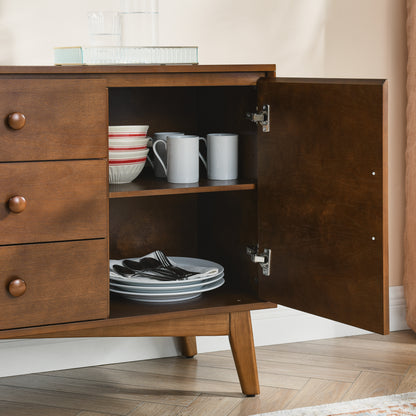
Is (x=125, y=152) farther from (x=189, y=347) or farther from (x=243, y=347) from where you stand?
(x=189, y=347)

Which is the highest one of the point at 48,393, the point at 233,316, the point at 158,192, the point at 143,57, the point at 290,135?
the point at 143,57

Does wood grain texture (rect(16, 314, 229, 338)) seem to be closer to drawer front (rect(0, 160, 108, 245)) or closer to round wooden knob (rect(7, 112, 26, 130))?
drawer front (rect(0, 160, 108, 245))

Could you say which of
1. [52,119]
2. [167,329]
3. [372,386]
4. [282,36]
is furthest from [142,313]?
[282,36]

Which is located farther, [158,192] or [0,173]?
[158,192]

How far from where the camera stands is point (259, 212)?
153 cm

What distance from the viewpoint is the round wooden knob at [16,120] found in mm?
1283

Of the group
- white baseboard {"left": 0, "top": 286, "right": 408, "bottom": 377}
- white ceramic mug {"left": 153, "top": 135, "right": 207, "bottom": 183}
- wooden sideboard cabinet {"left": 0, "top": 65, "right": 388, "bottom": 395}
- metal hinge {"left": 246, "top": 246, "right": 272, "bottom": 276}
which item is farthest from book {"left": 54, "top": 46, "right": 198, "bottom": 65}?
white baseboard {"left": 0, "top": 286, "right": 408, "bottom": 377}

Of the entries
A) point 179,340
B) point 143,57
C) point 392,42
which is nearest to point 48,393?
point 179,340

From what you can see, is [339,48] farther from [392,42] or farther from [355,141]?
[355,141]

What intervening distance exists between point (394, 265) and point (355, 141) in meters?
0.96

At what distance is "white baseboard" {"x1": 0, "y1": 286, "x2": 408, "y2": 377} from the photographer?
181 centimetres

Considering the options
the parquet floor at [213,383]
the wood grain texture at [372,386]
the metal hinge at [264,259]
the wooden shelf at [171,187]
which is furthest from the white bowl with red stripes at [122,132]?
the wood grain texture at [372,386]

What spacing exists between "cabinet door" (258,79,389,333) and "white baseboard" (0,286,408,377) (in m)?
0.49

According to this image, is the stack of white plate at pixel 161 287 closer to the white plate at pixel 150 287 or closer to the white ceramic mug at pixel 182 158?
the white plate at pixel 150 287
